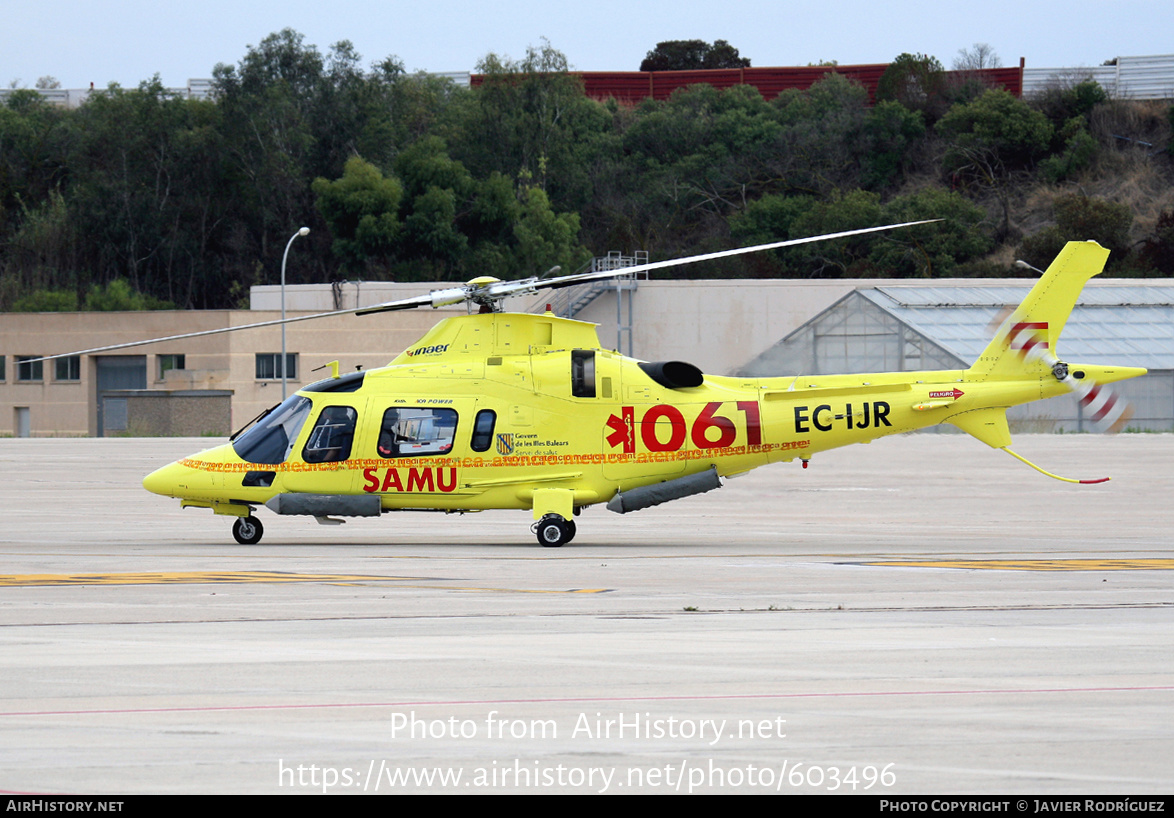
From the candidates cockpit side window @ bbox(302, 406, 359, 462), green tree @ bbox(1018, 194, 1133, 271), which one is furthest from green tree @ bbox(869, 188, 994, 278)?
cockpit side window @ bbox(302, 406, 359, 462)

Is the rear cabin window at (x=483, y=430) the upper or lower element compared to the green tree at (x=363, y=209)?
lower

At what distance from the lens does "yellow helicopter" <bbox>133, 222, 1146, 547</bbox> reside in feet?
64.2

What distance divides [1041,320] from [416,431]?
9058mm

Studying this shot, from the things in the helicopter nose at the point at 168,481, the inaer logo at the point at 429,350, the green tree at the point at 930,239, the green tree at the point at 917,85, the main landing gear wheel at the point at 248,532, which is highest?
the green tree at the point at 917,85

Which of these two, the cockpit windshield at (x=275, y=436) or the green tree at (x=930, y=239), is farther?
the green tree at (x=930, y=239)

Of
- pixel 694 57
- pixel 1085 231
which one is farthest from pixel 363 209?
pixel 694 57

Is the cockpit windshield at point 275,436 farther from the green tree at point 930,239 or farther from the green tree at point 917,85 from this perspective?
the green tree at point 917,85

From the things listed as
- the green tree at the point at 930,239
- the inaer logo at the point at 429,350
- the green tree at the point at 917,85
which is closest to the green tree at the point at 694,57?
the green tree at the point at 917,85

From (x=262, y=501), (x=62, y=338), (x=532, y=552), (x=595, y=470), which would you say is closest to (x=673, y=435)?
(x=595, y=470)

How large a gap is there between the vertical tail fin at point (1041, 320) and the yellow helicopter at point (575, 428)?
2 cm

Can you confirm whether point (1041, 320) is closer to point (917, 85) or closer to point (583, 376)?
point (583, 376)

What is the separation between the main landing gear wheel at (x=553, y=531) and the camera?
19.2 m

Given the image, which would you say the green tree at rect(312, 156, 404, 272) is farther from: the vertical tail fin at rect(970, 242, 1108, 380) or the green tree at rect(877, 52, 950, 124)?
the vertical tail fin at rect(970, 242, 1108, 380)

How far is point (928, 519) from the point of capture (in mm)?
25375
